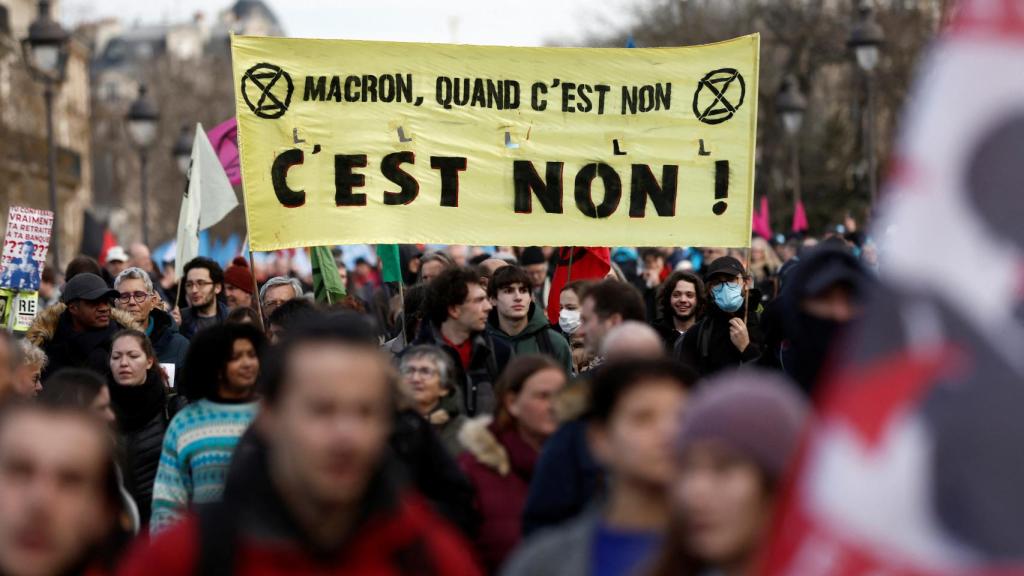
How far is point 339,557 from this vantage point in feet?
10.7

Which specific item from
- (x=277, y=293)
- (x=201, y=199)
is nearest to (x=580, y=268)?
(x=277, y=293)

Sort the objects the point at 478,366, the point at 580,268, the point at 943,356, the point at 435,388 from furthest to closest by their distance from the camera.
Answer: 1. the point at 580,268
2. the point at 478,366
3. the point at 435,388
4. the point at 943,356

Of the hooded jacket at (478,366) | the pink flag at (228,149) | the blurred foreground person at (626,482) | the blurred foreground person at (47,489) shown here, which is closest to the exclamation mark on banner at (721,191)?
the hooded jacket at (478,366)

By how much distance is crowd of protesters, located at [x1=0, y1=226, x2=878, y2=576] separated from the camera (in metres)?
3.26

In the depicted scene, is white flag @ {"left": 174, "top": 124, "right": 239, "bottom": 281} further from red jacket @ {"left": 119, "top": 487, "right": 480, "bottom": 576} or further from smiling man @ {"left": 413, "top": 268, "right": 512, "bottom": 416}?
red jacket @ {"left": 119, "top": 487, "right": 480, "bottom": 576}

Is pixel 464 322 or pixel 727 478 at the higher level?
pixel 727 478

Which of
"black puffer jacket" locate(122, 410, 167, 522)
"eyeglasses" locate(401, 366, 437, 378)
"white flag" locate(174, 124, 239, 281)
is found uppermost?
"white flag" locate(174, 124, 239, 281)

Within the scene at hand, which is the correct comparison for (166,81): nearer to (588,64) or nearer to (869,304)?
(588,64)

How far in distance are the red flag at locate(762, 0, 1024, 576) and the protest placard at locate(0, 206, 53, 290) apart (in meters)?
9.32

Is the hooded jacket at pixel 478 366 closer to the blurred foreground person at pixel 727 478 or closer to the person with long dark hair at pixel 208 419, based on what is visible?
the person with long dark hair at pixel 208 419

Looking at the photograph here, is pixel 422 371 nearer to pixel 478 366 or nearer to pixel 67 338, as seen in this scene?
pixel 478 366

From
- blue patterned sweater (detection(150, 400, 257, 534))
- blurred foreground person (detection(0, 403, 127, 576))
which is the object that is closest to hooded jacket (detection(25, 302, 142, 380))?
blue patterned sweater (detection(150, 400, 257, 534))

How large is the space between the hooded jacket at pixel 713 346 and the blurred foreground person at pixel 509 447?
3.58 meters

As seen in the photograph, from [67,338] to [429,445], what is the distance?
16.6 ft
